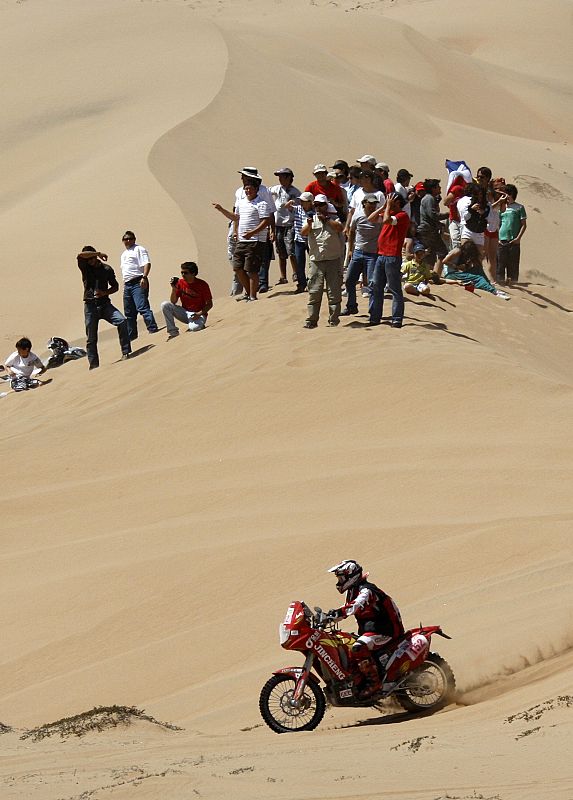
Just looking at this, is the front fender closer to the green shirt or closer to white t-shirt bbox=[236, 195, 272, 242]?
white t-shirt bbox=[236, 195, 272, 242]

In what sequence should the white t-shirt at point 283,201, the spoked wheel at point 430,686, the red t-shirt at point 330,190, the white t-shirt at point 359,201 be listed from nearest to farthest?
the spoked wheel at point 430,686 → the white t-shirt at point 359,201 → the red t-shirt at point 330,190 → the white t-shirt at point 283,201

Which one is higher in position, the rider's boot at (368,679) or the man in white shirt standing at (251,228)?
the man in white shirt standing at (251,228)

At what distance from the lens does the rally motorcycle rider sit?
23.0ft

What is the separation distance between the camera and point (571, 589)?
26.0 ft

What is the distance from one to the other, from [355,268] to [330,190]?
1106mm

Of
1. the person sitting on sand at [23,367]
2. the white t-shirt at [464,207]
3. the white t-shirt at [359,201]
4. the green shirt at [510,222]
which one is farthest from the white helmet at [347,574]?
the green shirt at [510,222]

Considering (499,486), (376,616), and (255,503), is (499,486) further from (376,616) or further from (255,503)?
(376,616)

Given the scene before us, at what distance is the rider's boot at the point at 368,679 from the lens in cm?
701

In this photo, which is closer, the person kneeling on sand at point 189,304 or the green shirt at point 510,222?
the person kneeling on sand at point 189,304

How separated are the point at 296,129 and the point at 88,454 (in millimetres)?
17114

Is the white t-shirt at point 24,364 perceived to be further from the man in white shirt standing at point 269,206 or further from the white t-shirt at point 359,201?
the white t-shirt at point 359,201

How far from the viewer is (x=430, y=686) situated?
23.1 ft

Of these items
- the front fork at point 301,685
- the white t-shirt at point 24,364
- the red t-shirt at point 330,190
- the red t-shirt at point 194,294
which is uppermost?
the red t-shirt at point 330,190

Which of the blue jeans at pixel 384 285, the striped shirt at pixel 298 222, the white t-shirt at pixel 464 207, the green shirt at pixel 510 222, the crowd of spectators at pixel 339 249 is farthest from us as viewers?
the green shirt at pixel 510 222
